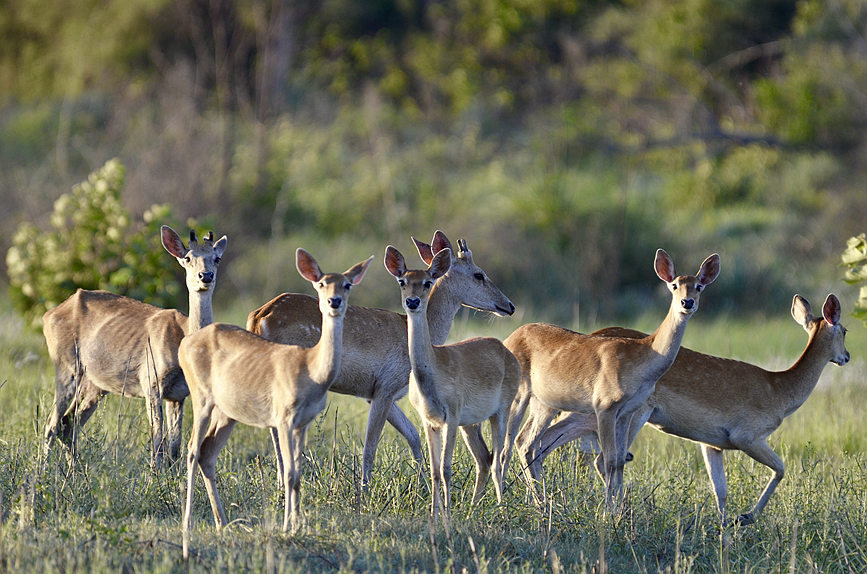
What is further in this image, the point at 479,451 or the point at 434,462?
the point at 479,451

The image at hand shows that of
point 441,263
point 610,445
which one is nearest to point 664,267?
point 610,445

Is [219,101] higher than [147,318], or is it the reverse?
[219,101]

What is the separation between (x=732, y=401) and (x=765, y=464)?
1.52ft

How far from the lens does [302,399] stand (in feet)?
20.4

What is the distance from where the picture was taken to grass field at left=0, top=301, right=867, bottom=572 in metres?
6.21

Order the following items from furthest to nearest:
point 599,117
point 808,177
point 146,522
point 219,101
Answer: point 599,117
point 219,101
point 808,177
point 146,522

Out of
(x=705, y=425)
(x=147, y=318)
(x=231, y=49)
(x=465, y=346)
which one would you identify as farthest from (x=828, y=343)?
(x=231, y=49)

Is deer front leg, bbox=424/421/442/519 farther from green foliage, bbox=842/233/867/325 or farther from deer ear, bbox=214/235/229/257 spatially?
green foliage, bbox=842/233/867/325

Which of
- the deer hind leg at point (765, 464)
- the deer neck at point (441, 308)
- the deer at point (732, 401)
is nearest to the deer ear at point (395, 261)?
the deer neck at point (441, 308)

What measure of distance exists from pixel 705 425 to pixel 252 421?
3.23 metres

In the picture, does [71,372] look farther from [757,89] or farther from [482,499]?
[757,89]

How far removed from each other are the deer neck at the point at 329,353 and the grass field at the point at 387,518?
2.57ft

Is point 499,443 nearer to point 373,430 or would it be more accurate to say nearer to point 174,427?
point 373,430

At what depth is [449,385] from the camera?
709 centimetres
